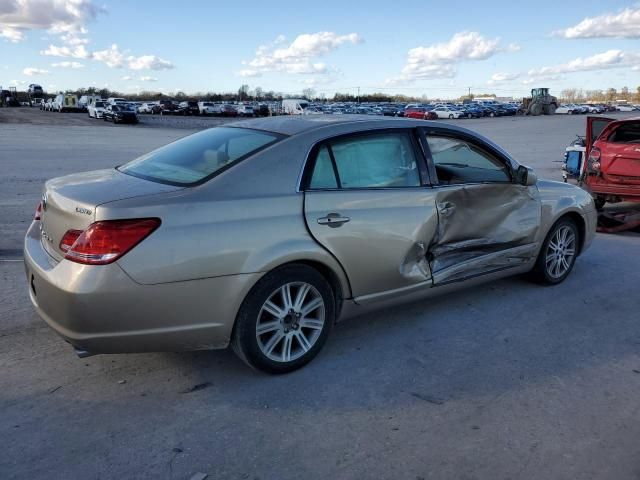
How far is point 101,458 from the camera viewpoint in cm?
279

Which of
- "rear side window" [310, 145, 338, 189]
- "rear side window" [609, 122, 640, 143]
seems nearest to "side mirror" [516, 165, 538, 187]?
"rear side window" [310, 145, 338, 189]

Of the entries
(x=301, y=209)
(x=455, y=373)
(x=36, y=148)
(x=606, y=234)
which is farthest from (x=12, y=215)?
(x=36, y=148)

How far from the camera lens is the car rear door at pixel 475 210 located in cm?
444

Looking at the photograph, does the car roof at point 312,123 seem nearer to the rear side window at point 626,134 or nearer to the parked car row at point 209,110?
the rear side window at point 626,134

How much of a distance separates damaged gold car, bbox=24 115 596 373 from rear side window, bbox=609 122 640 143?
4.55m

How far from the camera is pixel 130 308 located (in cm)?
308

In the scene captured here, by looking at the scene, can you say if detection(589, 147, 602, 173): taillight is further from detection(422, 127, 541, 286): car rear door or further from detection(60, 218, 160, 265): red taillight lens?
detection(60, 218, 160, 265): red taillight lens

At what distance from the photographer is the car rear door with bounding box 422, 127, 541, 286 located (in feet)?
14.6

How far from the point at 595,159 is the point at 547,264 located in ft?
13.3

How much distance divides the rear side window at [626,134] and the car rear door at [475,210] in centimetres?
434

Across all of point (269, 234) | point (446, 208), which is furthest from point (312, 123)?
point (446, 208)

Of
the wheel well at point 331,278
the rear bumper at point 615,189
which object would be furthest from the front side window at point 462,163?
the rear bumper at point 615,189

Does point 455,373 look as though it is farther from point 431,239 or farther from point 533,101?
point 533,101

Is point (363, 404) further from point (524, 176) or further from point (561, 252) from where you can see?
point (561, 252)
